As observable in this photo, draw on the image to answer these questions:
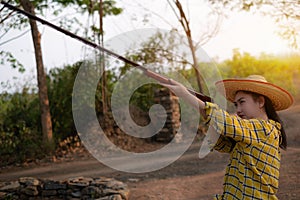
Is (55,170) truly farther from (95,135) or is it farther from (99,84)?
(99,84)

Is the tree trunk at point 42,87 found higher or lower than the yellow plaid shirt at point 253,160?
higher

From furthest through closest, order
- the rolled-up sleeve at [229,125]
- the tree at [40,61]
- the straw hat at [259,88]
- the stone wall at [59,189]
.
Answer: the tree at [40,61], the stone wall at [59,189], the straw hat at [259,88], the rolled-up sleeve at [229,125]

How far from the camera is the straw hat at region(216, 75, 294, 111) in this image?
2309 millimetres

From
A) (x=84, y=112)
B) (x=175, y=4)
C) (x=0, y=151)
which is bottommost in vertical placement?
(x=0, y=151)

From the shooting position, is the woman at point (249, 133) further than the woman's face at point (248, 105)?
No

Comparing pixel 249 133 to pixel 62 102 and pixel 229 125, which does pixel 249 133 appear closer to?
pixel 229 125

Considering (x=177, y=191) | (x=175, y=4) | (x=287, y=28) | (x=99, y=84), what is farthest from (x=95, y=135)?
(x=287, y=28)

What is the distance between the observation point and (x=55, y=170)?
8.26 m

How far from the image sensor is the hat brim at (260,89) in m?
2.31

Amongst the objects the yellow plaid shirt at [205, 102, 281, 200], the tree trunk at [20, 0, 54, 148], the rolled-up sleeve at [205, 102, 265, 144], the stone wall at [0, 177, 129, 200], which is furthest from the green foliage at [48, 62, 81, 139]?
the rolled-up sleeve at [205, 102, 265, 144]

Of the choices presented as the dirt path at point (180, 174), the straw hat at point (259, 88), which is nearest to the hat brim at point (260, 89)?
the straw hat at point (259, 88)

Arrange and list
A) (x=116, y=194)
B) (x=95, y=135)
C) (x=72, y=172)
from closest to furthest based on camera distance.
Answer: (x=116, y=194)
(x=72, y=172)
(x=95, y=135)

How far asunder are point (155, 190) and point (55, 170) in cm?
321

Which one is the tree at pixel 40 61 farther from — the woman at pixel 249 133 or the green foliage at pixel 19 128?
the woman at pixel 249 133
